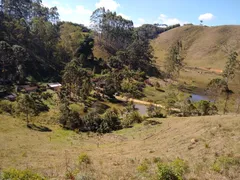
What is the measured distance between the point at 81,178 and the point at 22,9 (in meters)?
104

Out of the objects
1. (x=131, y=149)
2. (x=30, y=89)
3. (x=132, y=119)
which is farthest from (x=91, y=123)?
(x=30, y=89)

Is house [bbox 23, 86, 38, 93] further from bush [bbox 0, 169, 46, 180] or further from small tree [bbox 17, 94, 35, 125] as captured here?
bush [bbox 0, 169, 46, 180]

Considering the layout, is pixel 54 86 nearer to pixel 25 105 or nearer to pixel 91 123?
pixel 25 105

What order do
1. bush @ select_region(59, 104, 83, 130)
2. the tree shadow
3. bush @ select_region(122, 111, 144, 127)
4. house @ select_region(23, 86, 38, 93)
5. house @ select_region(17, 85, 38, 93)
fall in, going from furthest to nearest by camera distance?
house @ select_region(23, 86, 38, 93)
house @ select_region(17, 85, 38, 93)
bush @ select_region(122, 111, 144, 127)
bush @ select_region(59, 104, 83, 130)
the tree shadow

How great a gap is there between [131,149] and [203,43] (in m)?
144

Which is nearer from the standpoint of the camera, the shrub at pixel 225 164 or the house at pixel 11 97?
the shrub at pixel 225 164

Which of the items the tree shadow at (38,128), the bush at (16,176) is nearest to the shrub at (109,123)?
the tree shadow at (38,128)

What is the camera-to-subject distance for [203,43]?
510ft

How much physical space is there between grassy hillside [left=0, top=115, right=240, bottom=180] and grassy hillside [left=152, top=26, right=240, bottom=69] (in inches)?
3535

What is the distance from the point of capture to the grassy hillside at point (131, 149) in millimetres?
16820

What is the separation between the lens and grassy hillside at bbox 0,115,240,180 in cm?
1682

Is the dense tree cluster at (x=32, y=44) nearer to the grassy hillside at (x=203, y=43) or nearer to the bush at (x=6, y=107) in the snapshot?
the bush at (x=6, y=107)

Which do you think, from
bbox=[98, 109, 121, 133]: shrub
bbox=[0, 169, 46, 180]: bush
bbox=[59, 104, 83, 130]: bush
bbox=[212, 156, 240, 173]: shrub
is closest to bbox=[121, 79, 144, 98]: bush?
bbox=[98, 109, 121, 133]: shrub

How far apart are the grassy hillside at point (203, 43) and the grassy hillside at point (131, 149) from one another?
3535 inches
